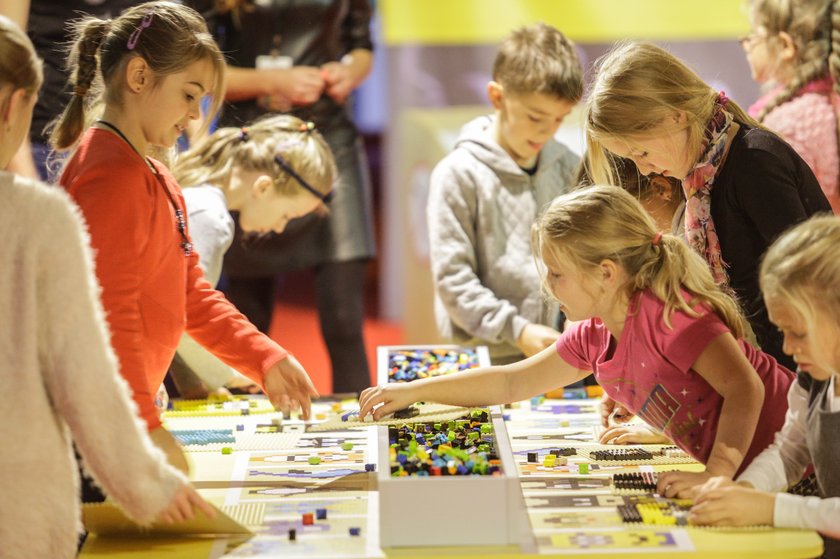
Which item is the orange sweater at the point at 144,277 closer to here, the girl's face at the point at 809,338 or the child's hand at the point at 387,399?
the child's hand at the point at 387,399

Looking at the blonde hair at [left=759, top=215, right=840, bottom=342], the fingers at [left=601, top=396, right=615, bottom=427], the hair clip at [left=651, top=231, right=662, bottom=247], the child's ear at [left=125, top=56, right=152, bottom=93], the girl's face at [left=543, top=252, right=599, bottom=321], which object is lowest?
the fingers at [left=601, top=396, right=615, bottom=427]

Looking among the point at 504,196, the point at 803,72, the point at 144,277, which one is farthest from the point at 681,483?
the point at 803,72

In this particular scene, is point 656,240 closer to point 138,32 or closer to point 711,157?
point 711,157

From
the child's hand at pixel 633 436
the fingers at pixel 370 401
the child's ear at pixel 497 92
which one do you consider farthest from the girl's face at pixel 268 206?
the child's hand at pixel 633 436

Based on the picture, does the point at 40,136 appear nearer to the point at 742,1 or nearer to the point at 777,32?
the point at 777,32

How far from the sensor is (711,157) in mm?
2229

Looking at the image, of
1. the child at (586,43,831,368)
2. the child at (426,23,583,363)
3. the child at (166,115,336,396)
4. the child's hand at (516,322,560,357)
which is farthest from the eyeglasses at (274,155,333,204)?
the child at (586,43,831,368)

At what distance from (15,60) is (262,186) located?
1.33 m

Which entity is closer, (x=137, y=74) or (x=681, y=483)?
(x=681, y=483)

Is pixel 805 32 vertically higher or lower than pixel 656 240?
higher

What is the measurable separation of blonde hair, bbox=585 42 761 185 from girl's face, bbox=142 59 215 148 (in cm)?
75

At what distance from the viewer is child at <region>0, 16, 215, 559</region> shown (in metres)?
1.57

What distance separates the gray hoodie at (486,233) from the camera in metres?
2.94

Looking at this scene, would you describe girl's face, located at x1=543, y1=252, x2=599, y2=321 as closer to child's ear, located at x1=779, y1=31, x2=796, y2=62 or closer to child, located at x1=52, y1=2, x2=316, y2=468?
child, located at x1=52, y1=2, x2=316, y2=468
